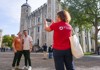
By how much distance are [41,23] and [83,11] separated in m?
35.0

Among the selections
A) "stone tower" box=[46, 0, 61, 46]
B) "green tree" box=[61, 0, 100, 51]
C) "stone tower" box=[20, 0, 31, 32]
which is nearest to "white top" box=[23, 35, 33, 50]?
"green tree" box=[61, 0, 100, 51]

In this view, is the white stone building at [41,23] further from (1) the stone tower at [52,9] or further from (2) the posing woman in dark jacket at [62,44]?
(2) the posing woman in dark jacket at [62,44]

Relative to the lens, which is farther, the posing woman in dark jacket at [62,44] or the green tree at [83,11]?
the green tree at [83,11]

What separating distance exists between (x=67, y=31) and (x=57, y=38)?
0.27 metres

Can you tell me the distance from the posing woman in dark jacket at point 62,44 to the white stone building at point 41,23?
162 feet

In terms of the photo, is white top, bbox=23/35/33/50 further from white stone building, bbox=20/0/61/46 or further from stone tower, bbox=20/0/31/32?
stone tower, bbox=20/0/31/32

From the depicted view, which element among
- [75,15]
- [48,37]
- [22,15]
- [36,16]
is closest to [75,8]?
[75,15]

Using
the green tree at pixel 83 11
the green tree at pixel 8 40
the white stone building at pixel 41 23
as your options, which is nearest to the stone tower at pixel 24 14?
the white stone building at pixel 41 23

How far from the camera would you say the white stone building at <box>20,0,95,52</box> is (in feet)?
213

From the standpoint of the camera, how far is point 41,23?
244 ft

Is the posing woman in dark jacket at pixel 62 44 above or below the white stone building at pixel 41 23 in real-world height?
below

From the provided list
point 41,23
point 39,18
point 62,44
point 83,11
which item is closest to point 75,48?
point 62,44

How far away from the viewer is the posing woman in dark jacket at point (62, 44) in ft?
15.4

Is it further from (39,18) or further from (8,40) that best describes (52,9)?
(8,40)
